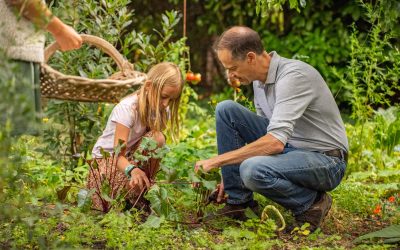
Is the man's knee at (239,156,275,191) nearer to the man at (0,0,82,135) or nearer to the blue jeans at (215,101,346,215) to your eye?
the blue jeans at (215,101,346,215)

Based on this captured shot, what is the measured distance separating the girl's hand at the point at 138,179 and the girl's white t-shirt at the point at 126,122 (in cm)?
27

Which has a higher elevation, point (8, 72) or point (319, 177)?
point (8, 72)

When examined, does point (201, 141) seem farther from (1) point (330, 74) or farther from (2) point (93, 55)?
(1) point (330, 74)

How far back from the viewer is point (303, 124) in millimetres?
3650

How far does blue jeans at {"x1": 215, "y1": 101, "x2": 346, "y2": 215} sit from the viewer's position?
3443mm

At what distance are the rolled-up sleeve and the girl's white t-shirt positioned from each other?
0.75 metres

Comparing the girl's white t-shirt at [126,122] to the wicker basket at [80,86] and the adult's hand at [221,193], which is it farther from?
the adult's hand at [221,193]

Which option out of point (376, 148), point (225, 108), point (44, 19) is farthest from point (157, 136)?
point (376, 148)

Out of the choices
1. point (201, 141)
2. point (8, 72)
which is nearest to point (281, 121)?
point (8, 72)

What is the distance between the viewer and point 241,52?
139 inches

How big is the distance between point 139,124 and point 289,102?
2.74 feet

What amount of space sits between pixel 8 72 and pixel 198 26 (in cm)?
721

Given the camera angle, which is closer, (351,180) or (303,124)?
(303,124)

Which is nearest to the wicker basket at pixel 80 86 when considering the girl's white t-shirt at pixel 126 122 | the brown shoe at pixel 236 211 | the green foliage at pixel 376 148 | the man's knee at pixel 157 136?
the girl's white t-shirt at pixel 126 122
